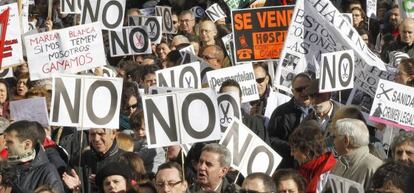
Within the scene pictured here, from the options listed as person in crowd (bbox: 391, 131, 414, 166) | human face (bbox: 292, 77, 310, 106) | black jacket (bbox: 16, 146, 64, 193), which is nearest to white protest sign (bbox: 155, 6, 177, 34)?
human face (bbox: 292, 77, 310, 106)

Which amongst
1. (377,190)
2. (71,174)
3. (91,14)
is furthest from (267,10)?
(377,190)

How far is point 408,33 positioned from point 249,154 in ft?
19.0

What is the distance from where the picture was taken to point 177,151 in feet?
37.1

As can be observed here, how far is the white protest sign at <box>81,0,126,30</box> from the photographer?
640 inches

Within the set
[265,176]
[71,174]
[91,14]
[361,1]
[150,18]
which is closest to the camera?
[265,176]

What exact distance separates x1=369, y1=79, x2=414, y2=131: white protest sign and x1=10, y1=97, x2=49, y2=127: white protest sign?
295 centimetres

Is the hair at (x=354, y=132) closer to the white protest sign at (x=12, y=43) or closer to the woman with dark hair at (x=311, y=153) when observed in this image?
the woman with dark hair at (x=311, y=153)

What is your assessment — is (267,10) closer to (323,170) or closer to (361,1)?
(323,170)

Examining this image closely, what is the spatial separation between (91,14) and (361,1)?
671 cm

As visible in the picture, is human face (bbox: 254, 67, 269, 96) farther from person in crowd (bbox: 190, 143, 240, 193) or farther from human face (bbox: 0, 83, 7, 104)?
person in crowd (bbox: 190, 143, 240, 193)

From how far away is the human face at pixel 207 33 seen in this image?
17734 mm

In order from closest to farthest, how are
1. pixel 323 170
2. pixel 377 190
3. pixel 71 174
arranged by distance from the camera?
pixel 377 190 < pixel 323 170 < pixel 71 174

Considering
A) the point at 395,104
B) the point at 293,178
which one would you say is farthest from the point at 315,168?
the point at 395,104

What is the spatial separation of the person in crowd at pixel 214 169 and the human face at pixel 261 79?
14.1 feet
